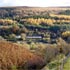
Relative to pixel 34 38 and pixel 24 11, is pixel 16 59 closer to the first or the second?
pixel 34 38

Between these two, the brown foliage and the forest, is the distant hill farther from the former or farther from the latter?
the brown foliage

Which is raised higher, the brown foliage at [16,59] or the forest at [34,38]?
the brown foliage at [16,59]

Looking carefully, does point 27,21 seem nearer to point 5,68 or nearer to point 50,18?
point 50,18

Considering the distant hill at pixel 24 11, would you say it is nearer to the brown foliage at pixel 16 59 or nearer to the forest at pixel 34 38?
the forest at pixel 34 38

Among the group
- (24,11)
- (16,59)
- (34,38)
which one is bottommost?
(24,11)

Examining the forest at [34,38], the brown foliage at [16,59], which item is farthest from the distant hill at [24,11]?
the brown foliage at [16,59]

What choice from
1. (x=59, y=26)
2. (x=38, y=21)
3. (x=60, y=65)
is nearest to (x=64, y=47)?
(x=60, y=65)

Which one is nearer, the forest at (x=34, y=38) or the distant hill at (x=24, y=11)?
the forest at (x=34, y=38)

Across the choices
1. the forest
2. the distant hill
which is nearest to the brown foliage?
the forest

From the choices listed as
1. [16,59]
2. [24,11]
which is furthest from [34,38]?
[16,59]
